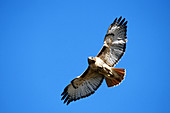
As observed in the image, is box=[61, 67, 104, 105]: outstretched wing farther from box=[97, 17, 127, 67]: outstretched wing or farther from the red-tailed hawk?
box=[97, 17, 127, 67]: outstretched wing

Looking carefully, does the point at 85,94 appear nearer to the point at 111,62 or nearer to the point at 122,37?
the point at 111,62

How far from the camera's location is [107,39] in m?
12.4

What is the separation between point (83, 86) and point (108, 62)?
1.79 metres

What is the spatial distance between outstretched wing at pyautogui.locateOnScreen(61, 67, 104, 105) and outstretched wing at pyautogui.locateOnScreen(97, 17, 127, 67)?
0.94 m

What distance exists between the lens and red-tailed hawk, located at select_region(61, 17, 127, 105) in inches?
476

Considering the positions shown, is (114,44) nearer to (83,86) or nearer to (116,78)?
(116,78)

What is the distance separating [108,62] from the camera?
41.0 ft

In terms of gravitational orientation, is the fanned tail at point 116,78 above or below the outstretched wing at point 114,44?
below

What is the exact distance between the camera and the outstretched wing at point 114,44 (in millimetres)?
12320

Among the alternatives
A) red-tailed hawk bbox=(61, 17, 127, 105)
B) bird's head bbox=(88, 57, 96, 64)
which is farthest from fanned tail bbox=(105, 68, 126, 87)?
bird's head bbox=(88, 57, 96, 64)

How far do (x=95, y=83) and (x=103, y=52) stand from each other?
163cm

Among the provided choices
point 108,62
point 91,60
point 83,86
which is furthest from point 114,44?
point 83,86

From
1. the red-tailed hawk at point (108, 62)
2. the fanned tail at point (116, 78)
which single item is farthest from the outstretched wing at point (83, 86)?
the fanned tail at point (116, 78)

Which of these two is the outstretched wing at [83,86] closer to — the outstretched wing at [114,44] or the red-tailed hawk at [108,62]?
the red-tailed hawk at [108,62]
